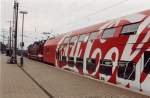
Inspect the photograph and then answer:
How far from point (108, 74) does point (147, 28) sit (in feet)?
12.3

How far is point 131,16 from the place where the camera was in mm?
14422

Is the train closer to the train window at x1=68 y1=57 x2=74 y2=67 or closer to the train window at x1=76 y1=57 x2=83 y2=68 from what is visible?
the train window at x1=76 y1=57 x2=83 y2=68

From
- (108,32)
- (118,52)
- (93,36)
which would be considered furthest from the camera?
(93,36)

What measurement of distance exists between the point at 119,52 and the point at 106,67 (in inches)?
63.3

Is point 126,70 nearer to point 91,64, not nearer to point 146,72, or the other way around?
point 146,72

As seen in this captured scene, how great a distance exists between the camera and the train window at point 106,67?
594 inches

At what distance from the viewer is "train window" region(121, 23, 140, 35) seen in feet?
43.6

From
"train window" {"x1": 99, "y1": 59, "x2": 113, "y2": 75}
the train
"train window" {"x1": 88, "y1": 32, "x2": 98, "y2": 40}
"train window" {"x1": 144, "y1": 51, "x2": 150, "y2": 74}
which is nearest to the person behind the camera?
"train window" {"x1": 144, "y1": 51, "x2": 150, "y2": 74}

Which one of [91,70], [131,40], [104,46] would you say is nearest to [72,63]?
[91,70]

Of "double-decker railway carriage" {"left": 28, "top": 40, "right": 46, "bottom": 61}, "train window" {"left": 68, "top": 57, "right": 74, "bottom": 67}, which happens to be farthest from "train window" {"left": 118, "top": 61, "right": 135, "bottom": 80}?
"double-decker railway carriage" {"left": 28, "top": 40, "right": 46, "bottom": 61}

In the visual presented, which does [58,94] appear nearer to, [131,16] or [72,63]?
[131,16]

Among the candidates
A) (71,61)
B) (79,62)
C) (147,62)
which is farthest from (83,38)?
(147,62)

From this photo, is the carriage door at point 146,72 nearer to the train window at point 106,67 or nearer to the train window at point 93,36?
the train window at point 106,67

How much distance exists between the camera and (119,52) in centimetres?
1423
